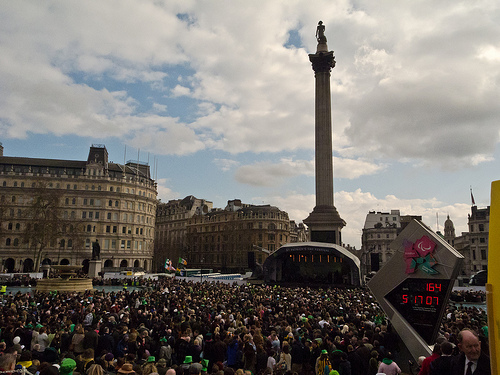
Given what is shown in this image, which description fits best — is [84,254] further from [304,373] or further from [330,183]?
[304,373]

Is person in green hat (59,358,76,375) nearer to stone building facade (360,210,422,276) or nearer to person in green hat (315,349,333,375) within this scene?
person in green hat (315,349,333,375)

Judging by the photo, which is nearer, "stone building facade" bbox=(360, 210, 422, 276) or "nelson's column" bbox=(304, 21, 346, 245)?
"nelson's column" bbox=(304, 21, 346, 245)

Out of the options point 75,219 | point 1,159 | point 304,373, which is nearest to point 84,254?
point 75,219

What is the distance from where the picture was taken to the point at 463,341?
4.58 m

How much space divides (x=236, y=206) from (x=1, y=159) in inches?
2495

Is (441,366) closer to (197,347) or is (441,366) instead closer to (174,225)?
(197,347)

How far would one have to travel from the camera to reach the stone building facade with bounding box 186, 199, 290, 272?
9669 centimetres

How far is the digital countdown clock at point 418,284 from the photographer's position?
39.5ft

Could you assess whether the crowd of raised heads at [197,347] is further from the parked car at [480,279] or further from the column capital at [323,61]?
the column capital at [323,61]

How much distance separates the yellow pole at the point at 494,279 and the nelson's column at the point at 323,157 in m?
47.4

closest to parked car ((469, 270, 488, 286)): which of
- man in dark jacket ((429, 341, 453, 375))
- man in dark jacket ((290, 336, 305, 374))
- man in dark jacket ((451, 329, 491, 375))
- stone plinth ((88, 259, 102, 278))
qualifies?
man in dark jacket ((290, 336, 305, 374))

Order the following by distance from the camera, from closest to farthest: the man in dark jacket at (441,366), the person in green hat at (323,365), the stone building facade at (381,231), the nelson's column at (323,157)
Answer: the man in dark jacket at (441,366), the person in green hat at (323,365), the nelson's column at (323,157), the stone building facade at (381,231)

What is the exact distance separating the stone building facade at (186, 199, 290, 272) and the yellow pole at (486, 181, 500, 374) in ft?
299

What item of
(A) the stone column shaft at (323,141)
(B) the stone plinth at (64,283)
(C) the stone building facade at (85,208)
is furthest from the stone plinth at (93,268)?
(A) the stone column shaft at (323,141)
